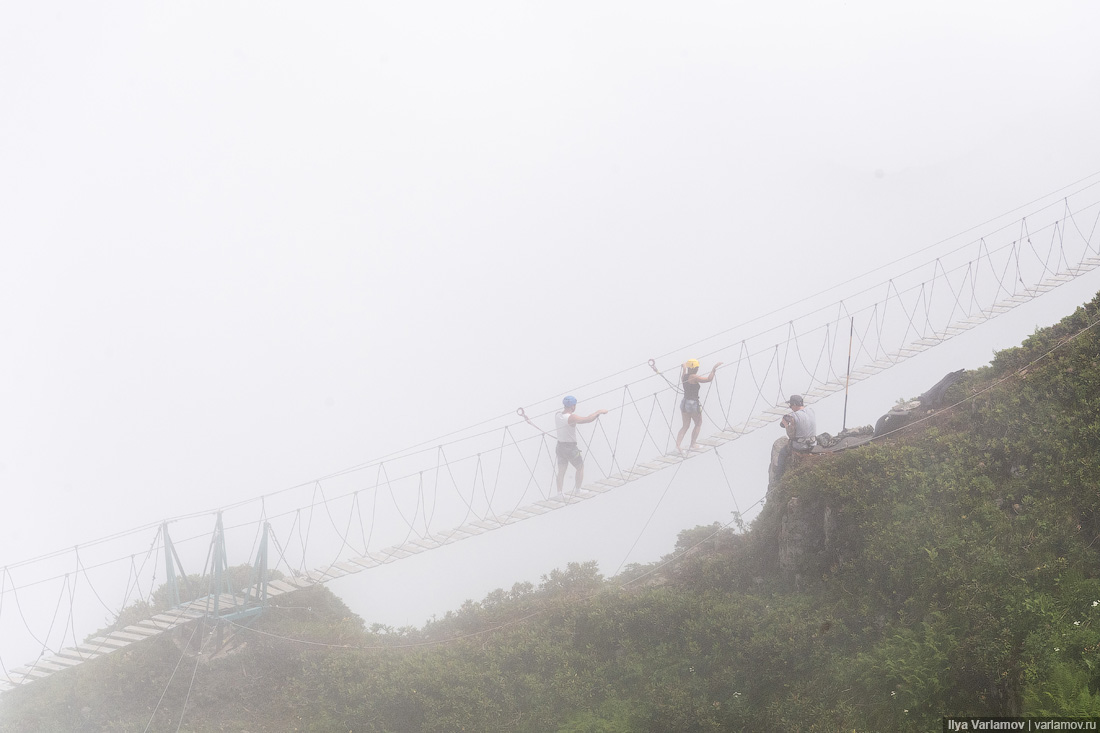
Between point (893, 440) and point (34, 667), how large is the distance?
516 inches

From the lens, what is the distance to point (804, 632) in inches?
371

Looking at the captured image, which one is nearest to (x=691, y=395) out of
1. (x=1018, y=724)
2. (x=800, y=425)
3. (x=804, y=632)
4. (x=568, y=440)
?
(x=800, y=425)

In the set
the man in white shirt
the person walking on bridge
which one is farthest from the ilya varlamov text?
the person walking on bridge

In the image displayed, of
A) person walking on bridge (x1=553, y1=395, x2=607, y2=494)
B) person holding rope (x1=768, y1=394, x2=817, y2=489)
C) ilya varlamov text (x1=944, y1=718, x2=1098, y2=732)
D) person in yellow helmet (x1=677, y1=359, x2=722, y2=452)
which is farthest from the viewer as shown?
person walking on bridge (x1=553, y1=395, x2=607, y2=494)

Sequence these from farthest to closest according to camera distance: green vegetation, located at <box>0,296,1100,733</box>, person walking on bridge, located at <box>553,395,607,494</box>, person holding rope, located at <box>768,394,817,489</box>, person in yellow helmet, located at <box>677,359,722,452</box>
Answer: person walking on bridge, located at <box>553,395,607,494</box>, person in yellow helmet, located at <box>677,359,722,452</box>, person holding rope, located at <box>768,394,817,489</box>, green vegetation, located at <box>0,296,1100,733</box>

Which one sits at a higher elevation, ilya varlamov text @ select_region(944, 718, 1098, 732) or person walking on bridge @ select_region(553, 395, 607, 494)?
person walking on bridge @ select_region(553, 395, 607, 494)

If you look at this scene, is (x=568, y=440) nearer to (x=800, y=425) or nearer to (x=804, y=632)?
(x=800, y=425)

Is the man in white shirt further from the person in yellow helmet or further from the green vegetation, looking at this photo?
the person in yellow helmet

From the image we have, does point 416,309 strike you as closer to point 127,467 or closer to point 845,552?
point 127,467

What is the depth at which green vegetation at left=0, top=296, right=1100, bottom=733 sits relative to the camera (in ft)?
25.0

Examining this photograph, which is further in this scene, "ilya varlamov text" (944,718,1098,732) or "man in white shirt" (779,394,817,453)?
"man in white shirt" (779,394,817,453)

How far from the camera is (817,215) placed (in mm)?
120438

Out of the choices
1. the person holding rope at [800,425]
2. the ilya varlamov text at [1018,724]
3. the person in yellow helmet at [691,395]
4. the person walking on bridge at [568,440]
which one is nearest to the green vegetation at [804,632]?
the ilya varlamov text at [1018,724]

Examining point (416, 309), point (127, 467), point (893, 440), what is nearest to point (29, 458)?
point (127, 467)
